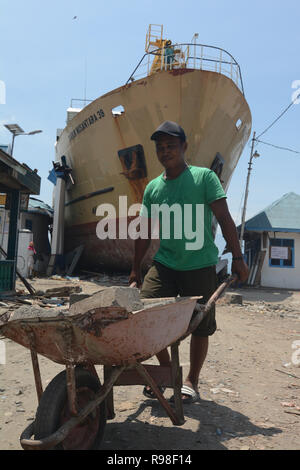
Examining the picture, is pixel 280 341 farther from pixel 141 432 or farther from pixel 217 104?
pixel 217 104

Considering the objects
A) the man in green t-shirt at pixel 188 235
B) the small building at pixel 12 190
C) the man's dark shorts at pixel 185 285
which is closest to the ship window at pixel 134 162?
the small building at pixel 12 190

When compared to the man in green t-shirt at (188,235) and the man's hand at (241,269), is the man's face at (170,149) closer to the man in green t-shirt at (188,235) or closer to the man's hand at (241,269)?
the man in green t-shirt at (188,235)

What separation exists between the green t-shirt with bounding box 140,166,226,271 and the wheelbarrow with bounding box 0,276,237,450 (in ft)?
2.11

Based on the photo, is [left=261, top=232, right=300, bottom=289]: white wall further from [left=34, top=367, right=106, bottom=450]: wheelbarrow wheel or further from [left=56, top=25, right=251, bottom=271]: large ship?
[left=34, top=367, right=106, bottom=450]: wheelbarrow wheel

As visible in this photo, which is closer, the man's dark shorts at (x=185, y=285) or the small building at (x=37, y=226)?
the man's dark shorts at (x=185, y=285)

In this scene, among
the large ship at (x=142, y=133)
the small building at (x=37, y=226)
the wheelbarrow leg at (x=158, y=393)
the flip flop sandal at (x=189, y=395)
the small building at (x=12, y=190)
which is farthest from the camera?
the small building at (x=37, y=226)

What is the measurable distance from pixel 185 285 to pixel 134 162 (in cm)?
824

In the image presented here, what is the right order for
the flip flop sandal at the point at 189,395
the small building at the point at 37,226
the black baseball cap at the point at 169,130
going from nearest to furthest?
1. the black baseball cap at the point at 169,130
2. the flip flop sandal at the point at 189,395
3. the small building at the point at 37,226

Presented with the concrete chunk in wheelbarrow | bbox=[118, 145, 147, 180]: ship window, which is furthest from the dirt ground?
bbox=[118, 145, 147, 180]: ship window

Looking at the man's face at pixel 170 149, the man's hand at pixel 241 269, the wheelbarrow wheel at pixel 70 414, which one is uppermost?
the man's face at pixel 170 149

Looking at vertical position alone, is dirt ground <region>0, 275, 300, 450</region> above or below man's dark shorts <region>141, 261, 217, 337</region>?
below

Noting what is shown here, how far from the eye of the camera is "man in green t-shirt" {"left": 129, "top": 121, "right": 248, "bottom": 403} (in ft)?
8.14

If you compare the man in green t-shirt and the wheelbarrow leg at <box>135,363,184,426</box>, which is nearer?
the wheelbarrow leg at <box>135,363,184,426</box>

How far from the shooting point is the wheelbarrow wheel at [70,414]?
5.09 ft
